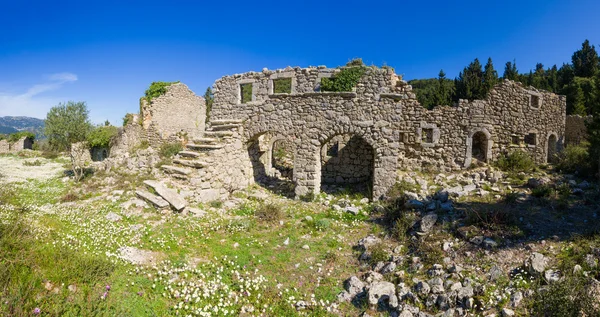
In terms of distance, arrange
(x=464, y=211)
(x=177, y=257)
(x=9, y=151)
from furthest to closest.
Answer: (x=9, y=151), (x=464, y=211), (x=177, y=257)

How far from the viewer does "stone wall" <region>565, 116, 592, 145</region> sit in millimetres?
19891

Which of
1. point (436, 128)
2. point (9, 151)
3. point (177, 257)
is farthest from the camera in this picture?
point (9, 151)

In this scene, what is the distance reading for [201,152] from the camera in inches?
471

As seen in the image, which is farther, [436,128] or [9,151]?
[9,151]

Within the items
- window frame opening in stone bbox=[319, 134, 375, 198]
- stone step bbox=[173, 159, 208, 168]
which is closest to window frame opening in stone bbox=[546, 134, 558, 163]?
window frame opening in stone bbox=[319, 134, 375, 198]

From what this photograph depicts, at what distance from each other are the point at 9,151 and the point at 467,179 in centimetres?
4123

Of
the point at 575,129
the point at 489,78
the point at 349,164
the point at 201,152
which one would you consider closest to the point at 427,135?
the point at 349,164

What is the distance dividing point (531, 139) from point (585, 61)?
33.9 m

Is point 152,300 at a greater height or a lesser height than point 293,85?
lesser

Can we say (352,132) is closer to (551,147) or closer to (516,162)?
(516,162)

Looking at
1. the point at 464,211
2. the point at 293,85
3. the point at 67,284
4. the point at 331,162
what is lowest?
the point at 67,284

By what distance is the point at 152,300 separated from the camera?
5.12m

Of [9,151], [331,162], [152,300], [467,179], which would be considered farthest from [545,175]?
[9,151]

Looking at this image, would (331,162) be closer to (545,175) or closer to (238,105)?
(238,105)
